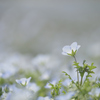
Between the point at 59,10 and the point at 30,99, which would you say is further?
the point at 59,10

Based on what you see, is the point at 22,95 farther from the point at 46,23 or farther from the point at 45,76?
the point at 46,23

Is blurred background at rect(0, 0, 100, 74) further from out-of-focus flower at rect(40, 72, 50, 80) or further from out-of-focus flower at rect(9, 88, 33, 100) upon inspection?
out-of-focus flower at rect(9, 88, 33, 100)

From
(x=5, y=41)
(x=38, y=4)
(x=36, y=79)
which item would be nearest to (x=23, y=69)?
(x=36, y=79)

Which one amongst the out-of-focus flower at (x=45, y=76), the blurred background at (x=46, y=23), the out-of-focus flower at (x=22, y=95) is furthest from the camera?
the blurred background at (x=46, y=23)

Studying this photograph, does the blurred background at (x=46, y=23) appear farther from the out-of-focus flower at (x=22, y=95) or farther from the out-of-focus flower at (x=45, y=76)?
the out-of-focus flower at (x=22, y=95)

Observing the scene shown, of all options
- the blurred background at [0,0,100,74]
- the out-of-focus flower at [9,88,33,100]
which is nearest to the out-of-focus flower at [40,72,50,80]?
the out-of-focus flower at [9,88,33,100]

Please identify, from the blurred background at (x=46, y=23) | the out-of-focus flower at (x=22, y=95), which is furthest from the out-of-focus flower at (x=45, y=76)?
the blurred background at (x=46, y=23)

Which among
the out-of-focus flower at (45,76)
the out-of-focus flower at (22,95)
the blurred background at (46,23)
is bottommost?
the out-of-focus flower at (22,95)

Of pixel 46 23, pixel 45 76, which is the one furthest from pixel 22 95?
pixel 46 23

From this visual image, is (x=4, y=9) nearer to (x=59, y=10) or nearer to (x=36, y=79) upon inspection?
(x=59, y=10)
